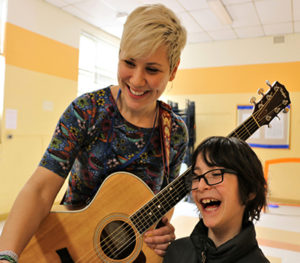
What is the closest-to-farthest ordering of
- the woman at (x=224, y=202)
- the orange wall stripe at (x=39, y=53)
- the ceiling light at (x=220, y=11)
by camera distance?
the woman at (x=224, y=202)
the orange wall stripe at (x=39, y=53)
the ceiling light at (x=220, y=11)

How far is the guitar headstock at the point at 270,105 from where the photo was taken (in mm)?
1311

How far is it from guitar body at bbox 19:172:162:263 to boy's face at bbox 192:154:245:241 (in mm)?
262

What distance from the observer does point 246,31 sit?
6008 mm

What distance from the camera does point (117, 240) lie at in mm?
1221

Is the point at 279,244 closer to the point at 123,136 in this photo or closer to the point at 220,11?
the point at 123,136

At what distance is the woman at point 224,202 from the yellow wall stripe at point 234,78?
5438mm

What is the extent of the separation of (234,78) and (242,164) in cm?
583

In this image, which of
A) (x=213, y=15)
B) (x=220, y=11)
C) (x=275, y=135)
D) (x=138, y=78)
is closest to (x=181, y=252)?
(x=138, y=78)

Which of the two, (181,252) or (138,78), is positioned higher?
(138,78)

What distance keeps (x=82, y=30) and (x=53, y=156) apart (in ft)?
16.5

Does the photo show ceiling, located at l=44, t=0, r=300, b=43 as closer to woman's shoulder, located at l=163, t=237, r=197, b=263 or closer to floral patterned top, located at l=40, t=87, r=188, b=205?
floral patterned top, located at l=40, t=87, r=188, b=205

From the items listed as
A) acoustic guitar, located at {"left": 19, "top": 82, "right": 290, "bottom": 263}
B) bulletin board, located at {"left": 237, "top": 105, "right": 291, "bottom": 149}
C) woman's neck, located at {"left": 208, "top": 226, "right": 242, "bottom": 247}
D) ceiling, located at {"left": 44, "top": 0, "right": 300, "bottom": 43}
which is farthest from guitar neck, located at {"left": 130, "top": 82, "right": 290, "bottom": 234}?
bulletin board, located at {"left": 237, "top": 105, "right": 291, "bottom": 149}

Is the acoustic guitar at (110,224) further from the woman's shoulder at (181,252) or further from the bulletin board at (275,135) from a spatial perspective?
the bulletin board at (275,135)

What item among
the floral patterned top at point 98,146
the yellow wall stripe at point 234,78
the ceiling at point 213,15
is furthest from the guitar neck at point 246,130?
the yellow wall stripe at point 234,78
